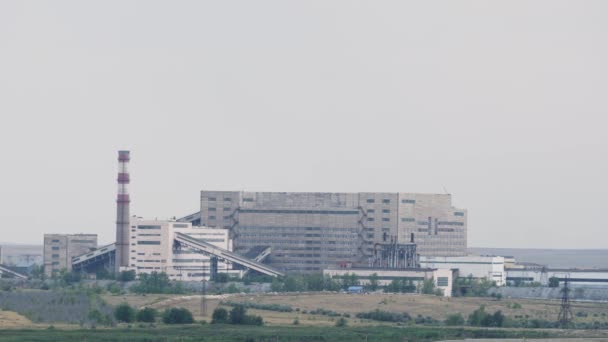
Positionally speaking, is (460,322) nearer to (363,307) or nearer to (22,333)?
(363,307)

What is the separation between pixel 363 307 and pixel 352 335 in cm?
4572

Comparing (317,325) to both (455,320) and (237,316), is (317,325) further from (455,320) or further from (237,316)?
(455,320)

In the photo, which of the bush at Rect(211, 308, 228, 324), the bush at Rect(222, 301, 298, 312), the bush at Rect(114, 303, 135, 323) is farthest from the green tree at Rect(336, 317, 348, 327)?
the bush at Rect(114, 303, 135, 323)

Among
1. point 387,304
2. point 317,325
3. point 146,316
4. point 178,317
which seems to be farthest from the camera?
point 387,304

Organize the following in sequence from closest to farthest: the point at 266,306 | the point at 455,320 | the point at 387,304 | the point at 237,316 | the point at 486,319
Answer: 1. the point at 237,316
2. the point at 486,319
3. the point at 455,320
4. the point at 266,306
5. the point at 387,304

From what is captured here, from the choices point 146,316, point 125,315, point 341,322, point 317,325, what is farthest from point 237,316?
point 125,315

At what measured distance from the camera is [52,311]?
154125 mm

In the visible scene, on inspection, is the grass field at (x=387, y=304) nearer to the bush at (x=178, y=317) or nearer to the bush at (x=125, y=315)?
the bush at (x=125, y=315)

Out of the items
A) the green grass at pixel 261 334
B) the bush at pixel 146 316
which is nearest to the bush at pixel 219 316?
the bush at pixel 146 316

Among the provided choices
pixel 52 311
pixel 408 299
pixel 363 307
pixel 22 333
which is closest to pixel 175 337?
pixel 22 333

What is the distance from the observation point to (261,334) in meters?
129

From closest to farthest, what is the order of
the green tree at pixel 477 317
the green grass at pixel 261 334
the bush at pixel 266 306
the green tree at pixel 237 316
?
1. the green grass at pixel 261 334
2. the green tree at pixel 237 316
3. the green tree at pixel 477 317
4. the bush at pixel 266 306

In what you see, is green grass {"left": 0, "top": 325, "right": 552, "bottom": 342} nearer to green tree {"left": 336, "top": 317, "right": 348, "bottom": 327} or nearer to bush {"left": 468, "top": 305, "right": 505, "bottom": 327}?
green tree {"left": 336, "top": 317, "right": 348, "bottom": 327}

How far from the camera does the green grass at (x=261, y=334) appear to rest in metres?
124
